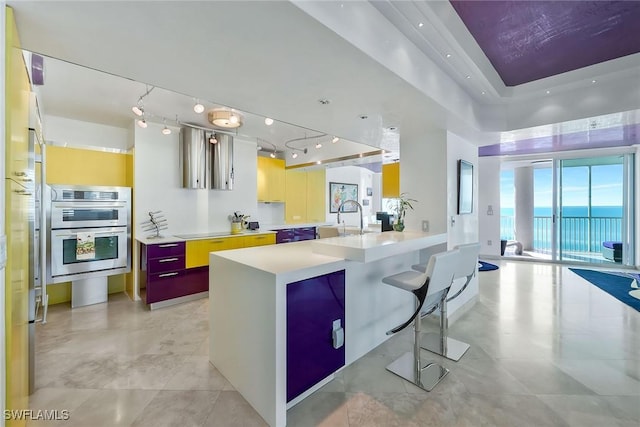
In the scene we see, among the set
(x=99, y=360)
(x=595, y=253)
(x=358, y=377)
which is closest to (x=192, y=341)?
(x=99, y=360)

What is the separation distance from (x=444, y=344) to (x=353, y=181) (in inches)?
248

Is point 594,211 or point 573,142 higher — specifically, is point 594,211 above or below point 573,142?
below

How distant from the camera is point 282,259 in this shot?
6.61 feet

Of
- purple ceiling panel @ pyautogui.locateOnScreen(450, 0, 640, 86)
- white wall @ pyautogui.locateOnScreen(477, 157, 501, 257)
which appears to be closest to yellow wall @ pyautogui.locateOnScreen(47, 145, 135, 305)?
purple ceiling panel @ pyautogui.locateOnScreen(450, 0, 640, 86)

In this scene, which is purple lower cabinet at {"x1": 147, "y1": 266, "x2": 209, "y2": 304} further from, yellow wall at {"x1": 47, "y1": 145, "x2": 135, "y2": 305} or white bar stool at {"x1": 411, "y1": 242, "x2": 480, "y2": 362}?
white bar stool at {"x1": 411, "y1": 242, "x2": 480, "y2": 362}

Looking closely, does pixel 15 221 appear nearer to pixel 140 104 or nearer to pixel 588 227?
pixel 140 104

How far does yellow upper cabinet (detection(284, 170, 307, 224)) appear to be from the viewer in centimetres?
640

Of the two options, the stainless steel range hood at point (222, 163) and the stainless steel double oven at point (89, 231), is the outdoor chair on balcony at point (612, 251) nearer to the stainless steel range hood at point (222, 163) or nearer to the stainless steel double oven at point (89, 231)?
the stainless steel range hood at point (222, 163)

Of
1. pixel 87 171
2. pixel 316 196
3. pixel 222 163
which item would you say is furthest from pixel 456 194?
pixel 87 171

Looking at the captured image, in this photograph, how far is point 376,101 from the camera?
2.30m

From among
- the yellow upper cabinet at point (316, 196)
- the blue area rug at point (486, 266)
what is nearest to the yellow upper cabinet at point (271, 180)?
the yellow upper cabinet at point (316, 196)

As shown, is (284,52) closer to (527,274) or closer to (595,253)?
(527,274)

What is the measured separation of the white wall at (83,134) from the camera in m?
3.63

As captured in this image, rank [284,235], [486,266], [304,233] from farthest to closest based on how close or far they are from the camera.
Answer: [304,233], [486,266], [284,235]
